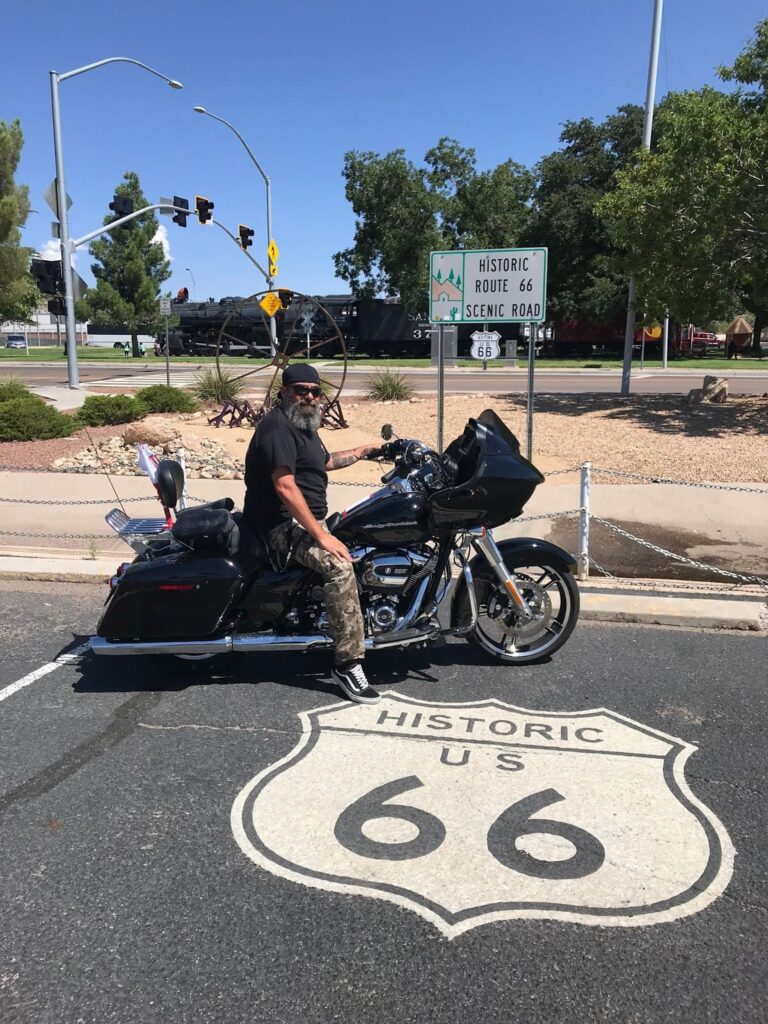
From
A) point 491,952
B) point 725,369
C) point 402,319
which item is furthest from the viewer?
point 402,319

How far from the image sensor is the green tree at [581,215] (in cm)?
4256

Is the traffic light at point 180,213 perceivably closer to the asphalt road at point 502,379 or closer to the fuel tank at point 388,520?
the asphalt road at point 502,379

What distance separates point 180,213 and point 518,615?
77.0ft

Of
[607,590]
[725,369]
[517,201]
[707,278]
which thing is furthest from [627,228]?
[517,201]

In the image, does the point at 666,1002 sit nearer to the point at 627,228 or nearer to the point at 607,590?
the point at 607,590

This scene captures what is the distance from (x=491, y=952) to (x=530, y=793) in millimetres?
910

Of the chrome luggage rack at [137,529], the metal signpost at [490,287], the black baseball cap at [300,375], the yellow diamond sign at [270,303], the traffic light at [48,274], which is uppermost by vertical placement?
the traffic light at [48,274]

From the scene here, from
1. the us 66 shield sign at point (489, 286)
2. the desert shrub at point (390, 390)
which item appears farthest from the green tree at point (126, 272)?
the us 66 shield sign at point (489, 286)

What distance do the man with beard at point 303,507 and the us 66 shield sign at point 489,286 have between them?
414cm

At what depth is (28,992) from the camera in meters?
2.28

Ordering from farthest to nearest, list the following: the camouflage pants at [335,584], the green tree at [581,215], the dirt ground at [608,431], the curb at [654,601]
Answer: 1. the green tree at [581,215]
2. the dirt ground at [608,431]
3. the curb at [654,601]
4. the camouflage pants at [335,584]

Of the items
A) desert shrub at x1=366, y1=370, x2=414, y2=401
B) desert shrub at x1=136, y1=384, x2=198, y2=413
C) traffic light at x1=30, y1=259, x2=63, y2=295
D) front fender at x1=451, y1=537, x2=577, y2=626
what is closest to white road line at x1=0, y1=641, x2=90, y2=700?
front fender at x1=451, y1=537, x2=577, y2=626

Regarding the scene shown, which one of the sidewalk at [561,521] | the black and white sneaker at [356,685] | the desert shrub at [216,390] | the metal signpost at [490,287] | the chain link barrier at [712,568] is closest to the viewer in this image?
the black and white sneaker at [356,685]

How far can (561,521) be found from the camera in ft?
26.2
